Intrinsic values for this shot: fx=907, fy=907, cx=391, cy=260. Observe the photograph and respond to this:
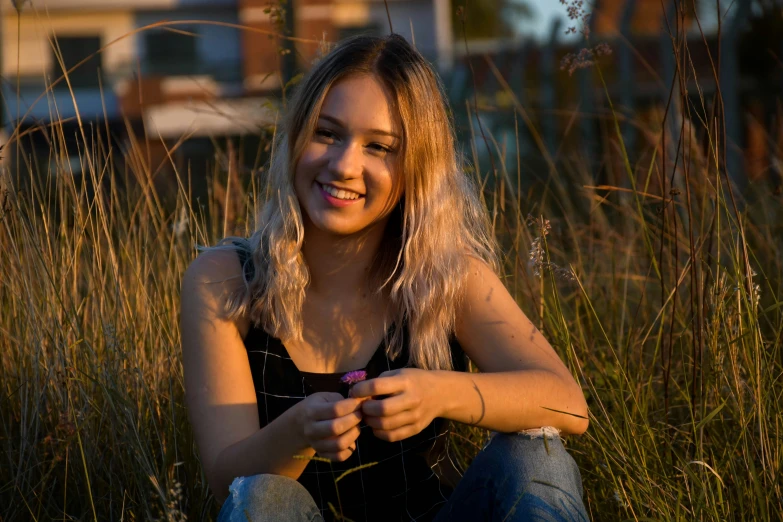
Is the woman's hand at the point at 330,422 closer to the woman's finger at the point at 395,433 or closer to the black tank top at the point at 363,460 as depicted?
the woman's finger at the point at 395,433

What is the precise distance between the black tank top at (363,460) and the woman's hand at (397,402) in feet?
1.19

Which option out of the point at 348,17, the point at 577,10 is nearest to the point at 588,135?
the point at 577,10

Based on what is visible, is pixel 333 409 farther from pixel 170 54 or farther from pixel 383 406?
pixel 170 54

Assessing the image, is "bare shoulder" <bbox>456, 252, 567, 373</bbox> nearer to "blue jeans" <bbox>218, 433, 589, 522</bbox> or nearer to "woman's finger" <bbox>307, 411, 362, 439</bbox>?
"blue jeans" <bbox>218, 433, 589, 522</bbox>

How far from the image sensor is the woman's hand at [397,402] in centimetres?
151

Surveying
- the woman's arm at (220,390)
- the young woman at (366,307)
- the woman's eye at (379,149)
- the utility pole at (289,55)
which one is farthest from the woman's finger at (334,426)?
the utility pole at (289,55)

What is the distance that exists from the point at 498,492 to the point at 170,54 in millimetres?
25510

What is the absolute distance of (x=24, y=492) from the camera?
2.29 m

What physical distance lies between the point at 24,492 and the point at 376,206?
1176 millimetres

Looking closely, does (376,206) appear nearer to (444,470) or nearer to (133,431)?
(444,470)

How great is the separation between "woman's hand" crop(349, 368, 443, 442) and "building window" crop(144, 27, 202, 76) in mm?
24510

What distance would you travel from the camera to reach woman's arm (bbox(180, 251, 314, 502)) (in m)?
1.71

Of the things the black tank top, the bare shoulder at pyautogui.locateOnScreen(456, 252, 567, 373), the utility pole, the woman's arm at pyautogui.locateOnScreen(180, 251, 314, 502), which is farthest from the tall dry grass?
the utility pole

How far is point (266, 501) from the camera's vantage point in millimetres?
1627
